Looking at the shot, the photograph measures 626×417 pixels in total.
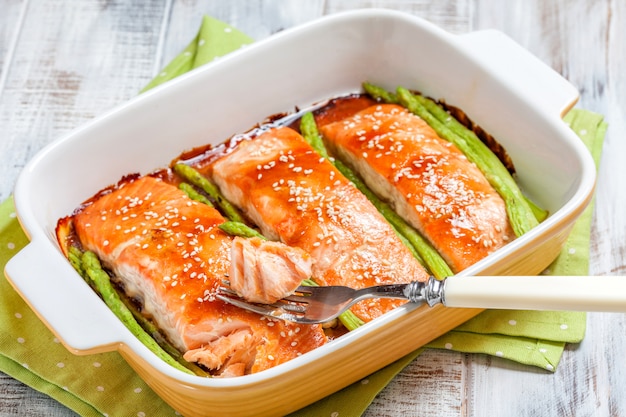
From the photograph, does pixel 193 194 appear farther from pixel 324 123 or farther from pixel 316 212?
pixel 324 123

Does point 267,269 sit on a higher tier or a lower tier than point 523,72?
lower

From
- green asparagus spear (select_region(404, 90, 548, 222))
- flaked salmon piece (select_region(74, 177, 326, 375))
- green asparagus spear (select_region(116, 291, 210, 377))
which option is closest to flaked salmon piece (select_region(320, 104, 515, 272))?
green asparagus spear (select_region(404, 90, 548, 222))

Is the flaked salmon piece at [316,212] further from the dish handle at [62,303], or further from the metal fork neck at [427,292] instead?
the dish handle at [62,303]

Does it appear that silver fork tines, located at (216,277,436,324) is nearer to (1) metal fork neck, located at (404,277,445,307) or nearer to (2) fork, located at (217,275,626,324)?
(2) fork, located at (217,275,626,324)

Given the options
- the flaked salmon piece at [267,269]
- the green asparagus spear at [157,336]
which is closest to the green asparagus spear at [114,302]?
the green asparagus spear at [157,336]

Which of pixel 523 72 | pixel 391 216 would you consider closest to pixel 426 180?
pixel 391 216
